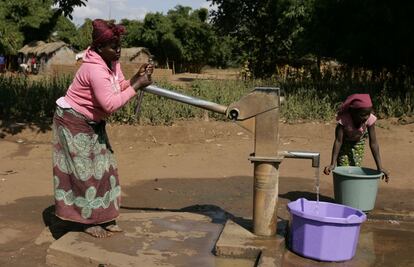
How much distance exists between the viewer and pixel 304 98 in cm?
1018

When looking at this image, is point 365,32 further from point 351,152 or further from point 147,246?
point 147,246

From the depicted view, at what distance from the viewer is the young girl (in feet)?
15.4

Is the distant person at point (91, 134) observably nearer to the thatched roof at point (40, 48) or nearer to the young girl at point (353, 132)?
the young girl at point (353, 132)

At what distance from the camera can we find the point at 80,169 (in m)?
3.77

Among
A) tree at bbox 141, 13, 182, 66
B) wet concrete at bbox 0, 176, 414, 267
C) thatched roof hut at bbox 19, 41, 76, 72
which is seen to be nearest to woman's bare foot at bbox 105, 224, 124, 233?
wet concrete at bbox 0, 176, 414, 267

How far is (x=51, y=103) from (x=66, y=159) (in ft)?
20.2

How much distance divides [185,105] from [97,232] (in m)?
5.83

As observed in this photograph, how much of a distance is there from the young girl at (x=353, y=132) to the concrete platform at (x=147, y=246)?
1.41 meters

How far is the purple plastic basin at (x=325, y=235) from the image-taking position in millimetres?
3381

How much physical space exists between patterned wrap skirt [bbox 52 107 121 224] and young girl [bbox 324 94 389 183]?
1985mm

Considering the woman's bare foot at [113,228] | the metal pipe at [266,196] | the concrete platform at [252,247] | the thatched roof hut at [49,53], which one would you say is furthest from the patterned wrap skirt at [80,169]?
the thatched roof hut at [49,53]

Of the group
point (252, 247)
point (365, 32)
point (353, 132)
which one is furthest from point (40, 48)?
point (252, 247)

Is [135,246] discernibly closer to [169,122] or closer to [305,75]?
[169,122]

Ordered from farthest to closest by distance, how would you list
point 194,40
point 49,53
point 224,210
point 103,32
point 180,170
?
1. point 194,40
2. point 49,53
3. point 180,170
4. point 224,210
5. point 103,32
